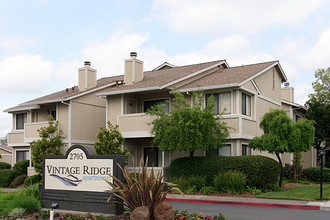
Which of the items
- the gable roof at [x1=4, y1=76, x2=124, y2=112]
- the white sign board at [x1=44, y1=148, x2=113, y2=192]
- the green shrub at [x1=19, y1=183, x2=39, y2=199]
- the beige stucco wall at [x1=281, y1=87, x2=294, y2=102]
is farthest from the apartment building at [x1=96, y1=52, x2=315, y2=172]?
the white sign board at [x1=44, y1=148, x2=113, y2=192]

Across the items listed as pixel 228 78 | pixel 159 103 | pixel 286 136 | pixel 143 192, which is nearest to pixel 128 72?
pixel 159 103

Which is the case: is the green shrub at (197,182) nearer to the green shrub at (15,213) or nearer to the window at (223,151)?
the window at (223,151)

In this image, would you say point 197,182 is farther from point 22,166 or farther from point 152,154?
point 22,166

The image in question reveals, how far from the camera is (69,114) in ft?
91.5

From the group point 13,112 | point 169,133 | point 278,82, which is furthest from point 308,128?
point 13,112

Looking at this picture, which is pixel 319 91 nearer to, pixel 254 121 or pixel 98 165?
pixel 254 121

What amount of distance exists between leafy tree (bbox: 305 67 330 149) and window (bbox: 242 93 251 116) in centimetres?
1037

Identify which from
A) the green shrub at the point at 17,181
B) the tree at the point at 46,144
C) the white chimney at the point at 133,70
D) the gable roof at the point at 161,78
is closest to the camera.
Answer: the gable roof at the point at 161,78

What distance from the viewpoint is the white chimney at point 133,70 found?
2786 centimetres

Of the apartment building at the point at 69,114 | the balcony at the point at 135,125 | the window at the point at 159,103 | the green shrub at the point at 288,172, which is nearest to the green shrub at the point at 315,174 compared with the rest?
the green shrub at the point at 288,172

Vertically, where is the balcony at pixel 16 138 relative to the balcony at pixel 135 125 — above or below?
below

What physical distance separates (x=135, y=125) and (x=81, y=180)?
12.9m

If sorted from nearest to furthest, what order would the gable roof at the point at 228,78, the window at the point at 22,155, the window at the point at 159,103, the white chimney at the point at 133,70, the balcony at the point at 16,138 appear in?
the gable roof at the point at 228,78
the window at the point at 159,103
the white chimney at the point at 133,70
the balcony at the point at 16,138
the window at the point at 22,155

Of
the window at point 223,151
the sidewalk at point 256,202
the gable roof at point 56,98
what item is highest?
the gable roof at point 56,98
